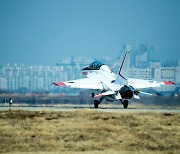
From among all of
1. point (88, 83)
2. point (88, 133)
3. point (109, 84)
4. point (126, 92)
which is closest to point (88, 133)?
point (88, 133)

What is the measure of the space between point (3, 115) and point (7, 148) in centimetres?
1621

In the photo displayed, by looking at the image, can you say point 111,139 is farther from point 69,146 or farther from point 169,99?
point 169,99

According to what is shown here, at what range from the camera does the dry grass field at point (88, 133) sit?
40906 millimetres

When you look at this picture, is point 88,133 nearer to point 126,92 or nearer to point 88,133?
point 88,133

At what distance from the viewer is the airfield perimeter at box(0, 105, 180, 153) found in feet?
134

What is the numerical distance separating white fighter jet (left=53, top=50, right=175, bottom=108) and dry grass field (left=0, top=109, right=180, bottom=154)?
1727 centimetres

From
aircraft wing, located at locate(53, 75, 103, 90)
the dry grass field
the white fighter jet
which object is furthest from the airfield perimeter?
aircraft wing, located at locate(53, 75, 103, 90)

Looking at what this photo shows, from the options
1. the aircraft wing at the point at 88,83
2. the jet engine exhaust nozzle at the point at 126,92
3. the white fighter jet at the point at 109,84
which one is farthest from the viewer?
the aircraft wing at the point at 88,83

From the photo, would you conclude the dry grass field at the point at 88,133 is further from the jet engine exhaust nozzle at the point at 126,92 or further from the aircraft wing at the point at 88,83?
the aircraft wing at the point at 88,83

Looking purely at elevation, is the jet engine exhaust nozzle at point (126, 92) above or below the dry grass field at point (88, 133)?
above

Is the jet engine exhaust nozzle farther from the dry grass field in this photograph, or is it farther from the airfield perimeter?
the dry grass field

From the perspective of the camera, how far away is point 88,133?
152 feet

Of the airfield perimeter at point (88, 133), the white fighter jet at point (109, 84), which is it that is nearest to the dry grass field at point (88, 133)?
the airfield perimeter at point (88, 133)

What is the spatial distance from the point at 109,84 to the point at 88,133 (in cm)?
3218
